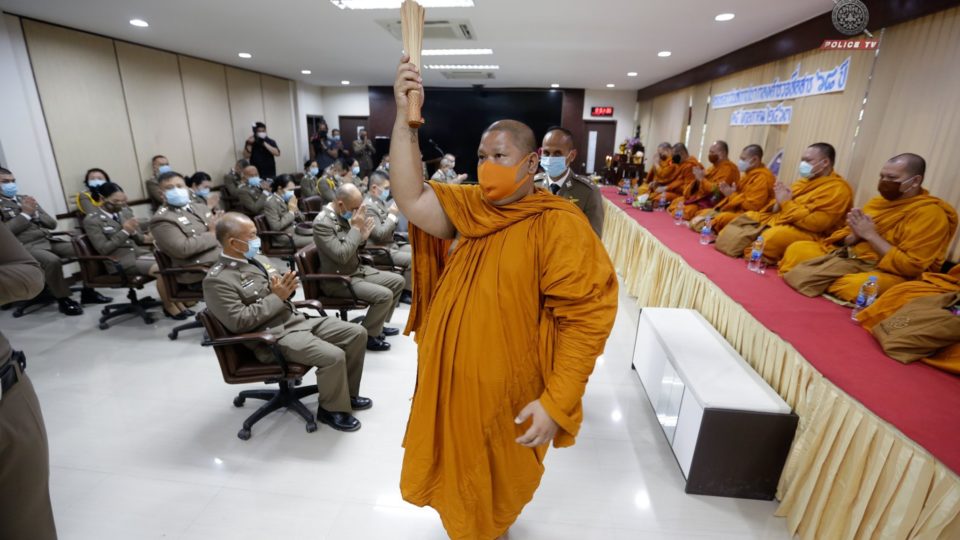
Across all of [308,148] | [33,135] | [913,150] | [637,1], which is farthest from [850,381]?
[308,148]

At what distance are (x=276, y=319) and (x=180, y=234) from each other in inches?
62.6

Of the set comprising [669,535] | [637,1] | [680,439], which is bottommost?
[669,535]

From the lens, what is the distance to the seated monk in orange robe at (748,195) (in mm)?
4070

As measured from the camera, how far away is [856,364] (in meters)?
1.76

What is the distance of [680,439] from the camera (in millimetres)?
2139

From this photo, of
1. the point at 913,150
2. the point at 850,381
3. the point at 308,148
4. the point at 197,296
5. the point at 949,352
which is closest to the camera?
the point at 850,381

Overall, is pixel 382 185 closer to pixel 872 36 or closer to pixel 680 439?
pixel 680 439

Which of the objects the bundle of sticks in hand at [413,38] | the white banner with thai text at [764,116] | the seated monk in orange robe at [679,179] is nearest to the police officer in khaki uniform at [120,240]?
the bundle of sticks in hand at [413,38]

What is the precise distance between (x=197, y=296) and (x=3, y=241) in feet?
7.84

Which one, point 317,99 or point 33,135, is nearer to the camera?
point 33,135

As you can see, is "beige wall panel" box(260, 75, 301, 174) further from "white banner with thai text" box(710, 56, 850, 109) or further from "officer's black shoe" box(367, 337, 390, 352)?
"white banner with thai text" box(710, 56, 850, 109)

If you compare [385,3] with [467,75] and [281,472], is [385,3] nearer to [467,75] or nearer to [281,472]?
[281,472]

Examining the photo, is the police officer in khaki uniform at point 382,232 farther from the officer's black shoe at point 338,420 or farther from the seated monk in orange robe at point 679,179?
the seated monk in orange robe at point 679,179

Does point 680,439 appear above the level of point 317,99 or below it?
below
